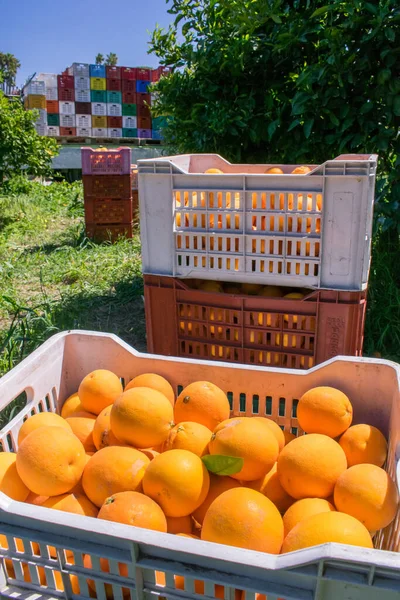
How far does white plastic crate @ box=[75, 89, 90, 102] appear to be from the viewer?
1708 cm

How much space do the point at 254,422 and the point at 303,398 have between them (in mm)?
235

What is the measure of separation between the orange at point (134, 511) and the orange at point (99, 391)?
1.64 ft

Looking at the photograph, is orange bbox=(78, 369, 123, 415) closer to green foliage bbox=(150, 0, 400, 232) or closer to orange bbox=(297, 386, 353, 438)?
orange bbox=(297, 386, 353, 438)

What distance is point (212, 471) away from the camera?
53.6 inches

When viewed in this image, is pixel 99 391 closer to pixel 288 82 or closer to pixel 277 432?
pixel 277 432

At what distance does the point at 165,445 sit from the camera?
154cm

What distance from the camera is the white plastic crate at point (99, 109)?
17359 millimetres

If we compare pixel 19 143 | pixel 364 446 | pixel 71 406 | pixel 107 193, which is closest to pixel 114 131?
pixel 19 143

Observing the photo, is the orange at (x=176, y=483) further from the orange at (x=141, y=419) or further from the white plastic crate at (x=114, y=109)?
the white plastic crate at (x=114, y=109)

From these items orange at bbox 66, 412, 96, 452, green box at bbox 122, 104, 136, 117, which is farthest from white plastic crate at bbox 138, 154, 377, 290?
green box at bbox 122, 104, 136, 117

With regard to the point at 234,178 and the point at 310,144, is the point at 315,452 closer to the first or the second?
the point at 234,178

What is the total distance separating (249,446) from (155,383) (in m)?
0.43

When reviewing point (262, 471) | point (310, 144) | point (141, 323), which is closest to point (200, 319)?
point (262, 471)

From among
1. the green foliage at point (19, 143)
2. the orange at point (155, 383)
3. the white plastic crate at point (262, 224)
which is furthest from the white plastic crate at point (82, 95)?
the orange at point (155, 383)
